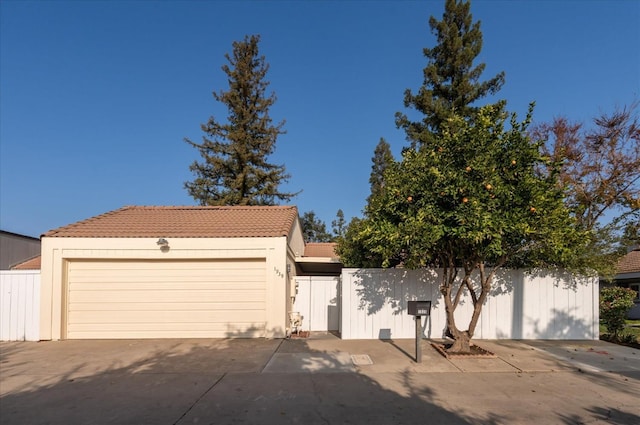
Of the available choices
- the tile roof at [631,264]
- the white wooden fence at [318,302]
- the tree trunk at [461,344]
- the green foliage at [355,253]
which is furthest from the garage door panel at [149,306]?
the tile roof at [631,264]

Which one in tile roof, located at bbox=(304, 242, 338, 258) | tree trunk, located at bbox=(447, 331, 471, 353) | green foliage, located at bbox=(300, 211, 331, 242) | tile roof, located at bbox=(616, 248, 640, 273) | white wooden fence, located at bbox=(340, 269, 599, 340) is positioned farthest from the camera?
green foliage, located at bbox=(300, 211, 331, 242)

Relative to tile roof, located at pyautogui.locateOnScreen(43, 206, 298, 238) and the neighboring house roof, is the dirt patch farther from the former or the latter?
the neighboring house roof

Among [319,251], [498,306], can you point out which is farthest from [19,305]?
[498,306]

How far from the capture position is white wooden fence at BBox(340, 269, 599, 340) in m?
10.2

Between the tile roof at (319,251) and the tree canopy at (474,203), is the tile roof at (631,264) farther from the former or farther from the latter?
the tree canopy at (474,203)

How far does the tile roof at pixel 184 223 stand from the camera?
10.8 m

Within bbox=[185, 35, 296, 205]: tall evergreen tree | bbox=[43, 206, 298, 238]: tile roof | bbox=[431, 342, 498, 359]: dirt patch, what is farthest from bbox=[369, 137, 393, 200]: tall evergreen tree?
bbox=[431, 342, 498, 359]: dirt patch

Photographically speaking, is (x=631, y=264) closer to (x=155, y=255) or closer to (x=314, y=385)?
(x=314, y=385)

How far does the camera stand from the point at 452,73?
69.6ft

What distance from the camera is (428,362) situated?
761 cm

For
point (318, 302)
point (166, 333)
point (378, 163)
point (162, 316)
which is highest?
point (378, 163)

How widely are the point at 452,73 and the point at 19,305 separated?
21.4 meters

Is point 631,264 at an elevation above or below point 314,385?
above

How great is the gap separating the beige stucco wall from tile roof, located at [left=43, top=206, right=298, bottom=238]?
0.57 ft
